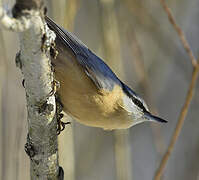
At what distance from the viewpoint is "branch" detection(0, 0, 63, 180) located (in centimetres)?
111

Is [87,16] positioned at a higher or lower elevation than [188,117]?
higher

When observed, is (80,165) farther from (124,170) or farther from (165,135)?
(165,135)

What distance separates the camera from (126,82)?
3.57 m

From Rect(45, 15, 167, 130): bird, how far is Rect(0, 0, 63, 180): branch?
44 cm

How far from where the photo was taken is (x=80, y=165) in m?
2.97

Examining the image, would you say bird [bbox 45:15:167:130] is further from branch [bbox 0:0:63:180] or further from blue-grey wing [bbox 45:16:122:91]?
branch [bbox 0:0:63:180]

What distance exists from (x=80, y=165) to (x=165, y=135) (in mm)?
1430

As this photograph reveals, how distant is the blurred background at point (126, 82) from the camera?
86.4 inches

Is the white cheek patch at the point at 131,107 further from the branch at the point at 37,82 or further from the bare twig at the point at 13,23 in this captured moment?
the bare twig at the point at 13,23

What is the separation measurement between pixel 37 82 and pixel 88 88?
0.72 metres

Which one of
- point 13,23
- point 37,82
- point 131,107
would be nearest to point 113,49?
point 131,107

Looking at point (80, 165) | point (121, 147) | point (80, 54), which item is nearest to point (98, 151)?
point (80, 165)

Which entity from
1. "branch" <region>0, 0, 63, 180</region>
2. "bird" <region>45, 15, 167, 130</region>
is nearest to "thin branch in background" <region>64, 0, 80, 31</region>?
"bird" <region>45, 15, 167, 130</region>

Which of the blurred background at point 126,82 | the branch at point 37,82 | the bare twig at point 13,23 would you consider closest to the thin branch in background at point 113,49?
the blurred background at point 126,82
